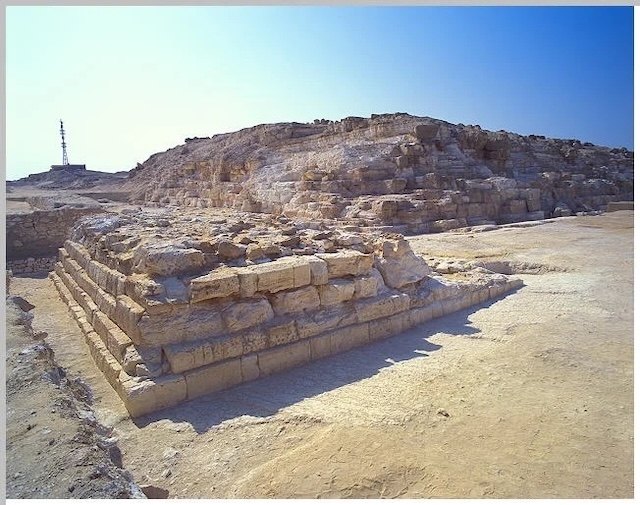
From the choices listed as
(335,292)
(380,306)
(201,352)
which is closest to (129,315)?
(201,352)

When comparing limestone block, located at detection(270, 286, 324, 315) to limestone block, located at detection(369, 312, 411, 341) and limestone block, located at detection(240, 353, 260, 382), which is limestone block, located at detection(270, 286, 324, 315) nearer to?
limestone block, located at detection(240, 353, 260, 382)

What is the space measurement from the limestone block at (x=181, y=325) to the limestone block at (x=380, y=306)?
1.58 metres

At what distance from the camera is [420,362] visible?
454 cm

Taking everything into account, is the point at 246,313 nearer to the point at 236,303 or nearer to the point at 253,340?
the point at 236,303

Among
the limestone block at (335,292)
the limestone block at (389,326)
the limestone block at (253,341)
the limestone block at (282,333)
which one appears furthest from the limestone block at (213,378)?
the limestone block at (389,326)

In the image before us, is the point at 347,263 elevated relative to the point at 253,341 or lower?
elevated

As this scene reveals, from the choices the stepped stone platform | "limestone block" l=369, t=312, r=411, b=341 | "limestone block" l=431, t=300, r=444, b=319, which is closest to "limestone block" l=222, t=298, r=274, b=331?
the stepped stone platform

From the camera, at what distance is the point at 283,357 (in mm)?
4484

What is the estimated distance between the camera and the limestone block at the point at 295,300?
478 centimetres

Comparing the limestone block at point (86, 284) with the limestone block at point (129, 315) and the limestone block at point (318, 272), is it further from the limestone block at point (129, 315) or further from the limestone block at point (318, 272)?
the limestone block at point (318, 272)

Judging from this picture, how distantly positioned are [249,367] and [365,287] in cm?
170

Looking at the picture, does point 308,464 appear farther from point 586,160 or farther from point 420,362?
point 586,160

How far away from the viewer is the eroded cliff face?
48.6 ft

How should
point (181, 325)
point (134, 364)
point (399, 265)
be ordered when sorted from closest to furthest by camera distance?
point (134, 364) < point (181, 325) < point (399, 265)
